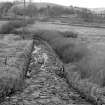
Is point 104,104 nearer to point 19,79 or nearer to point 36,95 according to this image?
point 36,95

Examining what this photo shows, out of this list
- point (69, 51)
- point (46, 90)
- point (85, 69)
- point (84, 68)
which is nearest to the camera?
point (46, 90)

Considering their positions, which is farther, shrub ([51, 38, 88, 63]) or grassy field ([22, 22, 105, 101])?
shrub ([51, 38, 88, 63])

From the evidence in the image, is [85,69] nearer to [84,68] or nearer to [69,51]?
[84,68]

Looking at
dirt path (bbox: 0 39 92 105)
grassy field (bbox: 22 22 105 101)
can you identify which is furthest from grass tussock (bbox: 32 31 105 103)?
dirt path (bbox: 0 39 92 105)

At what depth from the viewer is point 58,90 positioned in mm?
14141

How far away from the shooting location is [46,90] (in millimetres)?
14039

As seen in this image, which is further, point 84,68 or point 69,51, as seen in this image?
point 69,51

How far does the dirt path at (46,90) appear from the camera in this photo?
12.6 metres

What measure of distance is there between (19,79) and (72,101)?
3.51 meters

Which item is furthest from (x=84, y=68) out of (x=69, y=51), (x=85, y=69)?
(x=69, y=51)

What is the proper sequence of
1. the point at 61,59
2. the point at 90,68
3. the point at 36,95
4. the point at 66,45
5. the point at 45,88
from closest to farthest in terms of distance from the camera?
1. the point at 36,95
2. the point at 45,88
3. the point at 90,68
4. the point at 61,59
5. the point at 66,45

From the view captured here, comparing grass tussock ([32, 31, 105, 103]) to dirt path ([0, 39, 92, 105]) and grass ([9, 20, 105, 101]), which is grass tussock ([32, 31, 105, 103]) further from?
dirt path ([0, 39, 92, 105])

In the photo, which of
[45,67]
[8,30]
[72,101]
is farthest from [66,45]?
[8,30]

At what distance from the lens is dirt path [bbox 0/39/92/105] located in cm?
1259
